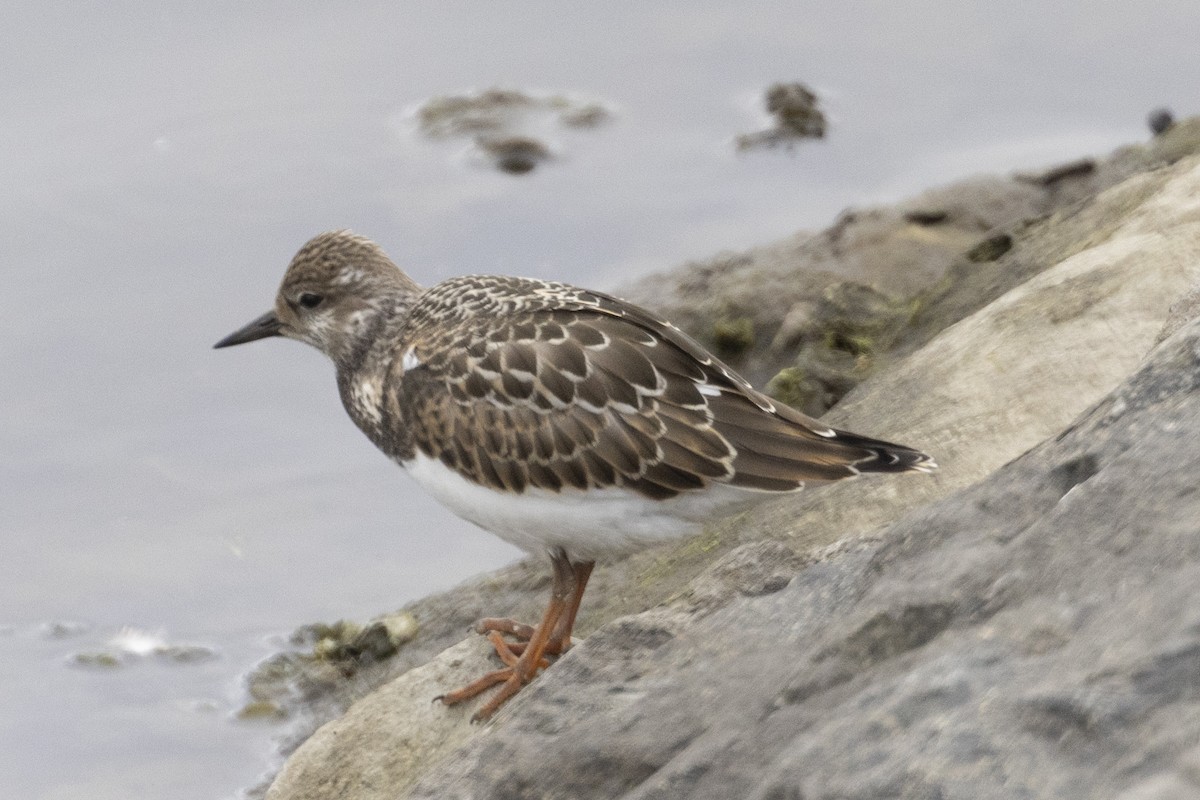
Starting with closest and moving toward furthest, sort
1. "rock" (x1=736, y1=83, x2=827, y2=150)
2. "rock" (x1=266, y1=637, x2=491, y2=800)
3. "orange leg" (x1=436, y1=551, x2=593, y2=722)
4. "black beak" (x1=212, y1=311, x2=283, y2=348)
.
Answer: "rock" (x1=266, y1=637, x2=491, y2=800) < "orange leg" (x1=436, y1=551, x2=593, y2=722) < "black beak" (x1=212, y1=311, x2=283, y2=348) < "rock" (x1=736, y1=83, x2=827, y2=150)

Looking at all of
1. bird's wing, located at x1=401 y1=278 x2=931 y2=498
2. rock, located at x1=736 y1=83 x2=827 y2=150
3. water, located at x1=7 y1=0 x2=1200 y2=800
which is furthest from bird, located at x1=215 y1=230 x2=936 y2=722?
rock, located at x1=736 y1=83 x2=827 y2=150

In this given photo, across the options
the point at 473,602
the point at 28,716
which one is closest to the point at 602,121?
the point at 473,602

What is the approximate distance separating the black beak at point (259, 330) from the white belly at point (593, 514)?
4.28ft

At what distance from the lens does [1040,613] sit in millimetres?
2820

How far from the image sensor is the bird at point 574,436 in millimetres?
4816

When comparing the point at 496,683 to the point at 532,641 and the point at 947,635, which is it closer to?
the point at 532,641

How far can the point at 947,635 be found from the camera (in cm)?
292

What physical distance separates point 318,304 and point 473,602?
5.35 feet

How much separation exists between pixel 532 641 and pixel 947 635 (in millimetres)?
2560

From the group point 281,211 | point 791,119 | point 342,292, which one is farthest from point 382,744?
point 791,119

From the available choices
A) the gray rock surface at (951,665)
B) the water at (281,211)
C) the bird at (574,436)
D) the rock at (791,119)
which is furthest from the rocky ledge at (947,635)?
the rock at (791,119)

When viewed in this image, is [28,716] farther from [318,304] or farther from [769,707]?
[769,707]

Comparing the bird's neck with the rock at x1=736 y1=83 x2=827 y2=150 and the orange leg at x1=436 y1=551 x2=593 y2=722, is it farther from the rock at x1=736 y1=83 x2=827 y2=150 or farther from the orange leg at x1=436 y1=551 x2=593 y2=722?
the rock at x1=736 y1=83 x2=827 y2=150

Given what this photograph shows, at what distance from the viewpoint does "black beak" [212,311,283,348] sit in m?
6.17
